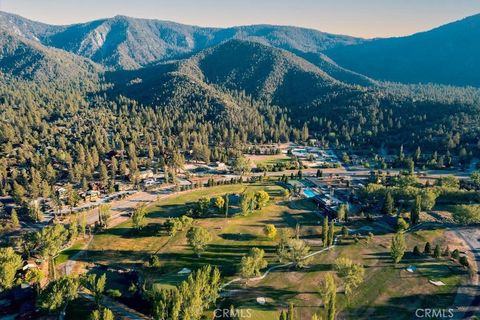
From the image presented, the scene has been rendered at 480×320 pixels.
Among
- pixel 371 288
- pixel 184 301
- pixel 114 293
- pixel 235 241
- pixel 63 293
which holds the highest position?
pixel 184 301

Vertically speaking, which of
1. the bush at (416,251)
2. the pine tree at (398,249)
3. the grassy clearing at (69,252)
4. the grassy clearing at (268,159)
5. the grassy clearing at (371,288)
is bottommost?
the grassy clearing at (69,252)

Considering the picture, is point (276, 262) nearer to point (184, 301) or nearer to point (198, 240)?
point (198, 240)

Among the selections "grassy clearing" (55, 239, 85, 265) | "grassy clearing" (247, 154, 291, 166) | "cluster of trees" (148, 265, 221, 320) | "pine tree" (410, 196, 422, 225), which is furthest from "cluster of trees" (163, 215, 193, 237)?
"grassy clearing" (247, 154, 291, 166)

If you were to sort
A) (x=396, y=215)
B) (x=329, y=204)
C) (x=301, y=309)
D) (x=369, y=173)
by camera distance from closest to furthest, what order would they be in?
(x=301, y=309), (x=396, y=215), (x=329, y=204), (x=369, y=173)

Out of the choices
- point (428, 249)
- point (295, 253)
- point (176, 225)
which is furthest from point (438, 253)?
point (176, 225)

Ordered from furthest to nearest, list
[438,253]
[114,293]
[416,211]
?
1. [416,211]
2. [438,253]
3. [114,293]

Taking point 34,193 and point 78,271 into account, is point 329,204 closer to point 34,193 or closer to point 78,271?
point 78,271

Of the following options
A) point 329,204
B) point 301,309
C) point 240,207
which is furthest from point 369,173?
point 301,309

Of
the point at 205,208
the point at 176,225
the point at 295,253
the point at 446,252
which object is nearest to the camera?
the point at 295,253

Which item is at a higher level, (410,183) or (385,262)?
(410,183)

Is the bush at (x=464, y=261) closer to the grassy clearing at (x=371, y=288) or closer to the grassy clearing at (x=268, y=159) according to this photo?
the grassy clearing at (x=371, y=288)

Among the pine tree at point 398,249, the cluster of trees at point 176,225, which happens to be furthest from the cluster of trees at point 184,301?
the pine tree at point 398,249
